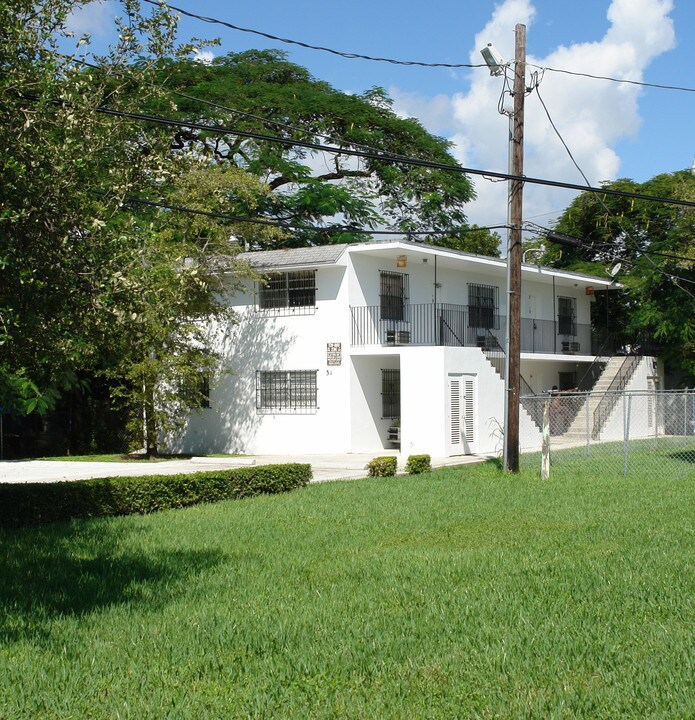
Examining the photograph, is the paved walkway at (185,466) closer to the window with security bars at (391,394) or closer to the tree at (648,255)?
the window with security bars at (391,394)

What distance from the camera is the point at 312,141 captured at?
123ft

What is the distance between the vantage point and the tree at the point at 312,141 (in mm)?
37719

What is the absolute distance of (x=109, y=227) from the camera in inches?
328

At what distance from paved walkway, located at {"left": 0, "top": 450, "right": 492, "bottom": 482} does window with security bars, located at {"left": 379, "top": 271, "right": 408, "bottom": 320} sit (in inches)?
164

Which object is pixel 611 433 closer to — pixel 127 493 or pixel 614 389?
pixel 614 389

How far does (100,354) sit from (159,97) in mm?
2825

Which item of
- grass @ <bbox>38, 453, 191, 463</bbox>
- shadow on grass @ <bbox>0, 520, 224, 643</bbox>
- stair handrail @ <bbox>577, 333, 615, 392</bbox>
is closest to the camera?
shadow on grass @ <bbox>0, 520, 224, 643</bbox>

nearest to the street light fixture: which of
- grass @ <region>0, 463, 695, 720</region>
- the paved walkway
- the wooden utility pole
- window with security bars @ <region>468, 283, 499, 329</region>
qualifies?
the wooden utility pole

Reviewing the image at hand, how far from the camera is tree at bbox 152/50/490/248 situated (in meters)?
37.7

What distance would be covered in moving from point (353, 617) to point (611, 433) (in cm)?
2615

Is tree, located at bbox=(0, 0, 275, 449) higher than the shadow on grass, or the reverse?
tree, located at bbox=(0, 0, 275, 449)

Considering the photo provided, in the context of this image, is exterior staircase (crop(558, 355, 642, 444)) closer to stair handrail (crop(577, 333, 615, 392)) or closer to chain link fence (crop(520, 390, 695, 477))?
chain link fence (crop(520, 390, 695, 477))

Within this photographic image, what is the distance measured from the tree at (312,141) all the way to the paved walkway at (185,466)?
1288 cm

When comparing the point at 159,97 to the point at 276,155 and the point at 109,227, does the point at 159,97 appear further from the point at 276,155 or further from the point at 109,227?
the point at 276,155
